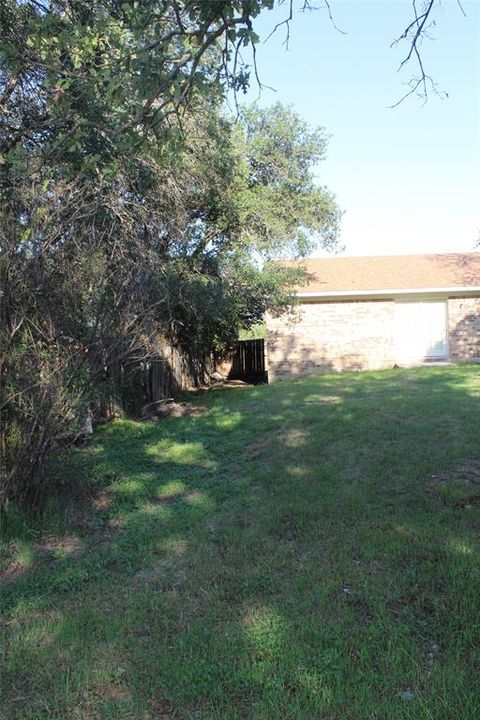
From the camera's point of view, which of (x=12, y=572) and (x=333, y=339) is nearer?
(x=12, y=572)

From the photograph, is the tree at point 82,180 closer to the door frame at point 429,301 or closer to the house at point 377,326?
the house at point 377,326

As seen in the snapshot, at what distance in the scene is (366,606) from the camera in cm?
354

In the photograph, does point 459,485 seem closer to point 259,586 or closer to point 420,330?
point 259,586

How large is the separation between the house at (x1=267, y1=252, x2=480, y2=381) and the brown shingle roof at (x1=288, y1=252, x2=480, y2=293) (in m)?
0.06

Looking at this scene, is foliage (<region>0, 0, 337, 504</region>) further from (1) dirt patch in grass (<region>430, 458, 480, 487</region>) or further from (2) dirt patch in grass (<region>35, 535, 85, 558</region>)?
(1) dirt patch in grass (<region>430, 458, 480, 487</region>)

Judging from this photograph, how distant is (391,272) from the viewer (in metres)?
19.4

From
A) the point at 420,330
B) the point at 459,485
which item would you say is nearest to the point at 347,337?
the point at 420,330

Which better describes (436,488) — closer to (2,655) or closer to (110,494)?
(110,494)

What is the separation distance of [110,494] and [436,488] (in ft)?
10.8

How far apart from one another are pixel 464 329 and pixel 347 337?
12.2 feet

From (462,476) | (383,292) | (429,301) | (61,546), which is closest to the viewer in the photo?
(61,546)

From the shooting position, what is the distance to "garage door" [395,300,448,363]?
59.9 ft

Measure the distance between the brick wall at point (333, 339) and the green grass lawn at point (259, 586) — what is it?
10447mm

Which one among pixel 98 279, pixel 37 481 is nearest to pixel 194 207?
pixel 98 279
